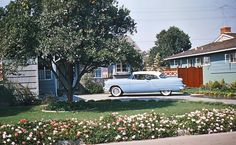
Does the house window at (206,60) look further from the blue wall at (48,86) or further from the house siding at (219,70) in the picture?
the blue wall at (48,86)

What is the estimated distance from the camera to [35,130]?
7.43m

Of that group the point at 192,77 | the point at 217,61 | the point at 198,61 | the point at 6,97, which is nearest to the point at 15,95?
the point at 6,97

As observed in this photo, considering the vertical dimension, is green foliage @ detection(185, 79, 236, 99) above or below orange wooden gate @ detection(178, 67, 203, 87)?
below

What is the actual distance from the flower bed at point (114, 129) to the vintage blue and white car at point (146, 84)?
44.9 ft

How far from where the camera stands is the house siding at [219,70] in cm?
2736

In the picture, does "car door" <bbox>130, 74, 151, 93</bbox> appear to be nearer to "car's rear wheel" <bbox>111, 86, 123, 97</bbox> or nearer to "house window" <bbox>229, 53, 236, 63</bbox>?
"car's rear wheel" <bbox>111, 86, 123, 97</bbox>

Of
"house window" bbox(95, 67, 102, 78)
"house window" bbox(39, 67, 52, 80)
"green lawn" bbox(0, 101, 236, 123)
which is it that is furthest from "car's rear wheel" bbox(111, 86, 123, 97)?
"green lawn" bbox(0, 101, 236, 123)

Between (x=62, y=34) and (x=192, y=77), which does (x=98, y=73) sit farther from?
(x=62, y=34)

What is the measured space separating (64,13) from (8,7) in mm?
2413

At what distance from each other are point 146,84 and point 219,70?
9.33 metres

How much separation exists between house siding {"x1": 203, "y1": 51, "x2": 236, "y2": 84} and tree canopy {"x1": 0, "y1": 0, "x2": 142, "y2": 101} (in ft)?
50.4

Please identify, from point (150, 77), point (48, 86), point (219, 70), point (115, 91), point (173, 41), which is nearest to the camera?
point (48, 86)

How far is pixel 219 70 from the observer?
29.2 meters

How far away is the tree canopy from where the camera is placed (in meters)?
12.7
